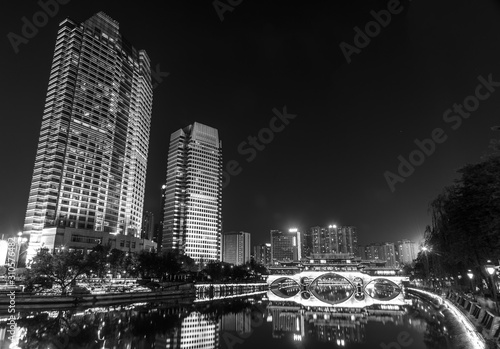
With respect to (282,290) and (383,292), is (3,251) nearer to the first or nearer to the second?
(383,292)

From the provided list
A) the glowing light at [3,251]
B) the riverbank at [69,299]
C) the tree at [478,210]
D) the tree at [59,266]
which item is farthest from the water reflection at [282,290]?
the glowing light at [3,251]

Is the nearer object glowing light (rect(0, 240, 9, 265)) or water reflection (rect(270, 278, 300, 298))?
glowing light (rect(0, 240, 9, 265))

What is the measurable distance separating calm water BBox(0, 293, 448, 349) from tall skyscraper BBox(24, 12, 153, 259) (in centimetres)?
7159

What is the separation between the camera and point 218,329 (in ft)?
152

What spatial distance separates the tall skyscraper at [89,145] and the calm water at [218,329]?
71.6 metres

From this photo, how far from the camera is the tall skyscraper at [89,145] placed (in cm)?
12031

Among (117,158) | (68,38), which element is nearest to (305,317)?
(117,158)

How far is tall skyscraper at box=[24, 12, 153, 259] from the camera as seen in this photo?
12031cm

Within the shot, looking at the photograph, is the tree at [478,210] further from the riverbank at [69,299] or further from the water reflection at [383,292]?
the water reflection at [383,292]

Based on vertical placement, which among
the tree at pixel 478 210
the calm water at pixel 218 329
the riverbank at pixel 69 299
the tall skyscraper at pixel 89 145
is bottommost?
the calm water at pixel 218 329

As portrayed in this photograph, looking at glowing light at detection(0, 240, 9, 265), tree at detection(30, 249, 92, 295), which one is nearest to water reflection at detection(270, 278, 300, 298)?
tree at detection(30, 249, 92, 295)

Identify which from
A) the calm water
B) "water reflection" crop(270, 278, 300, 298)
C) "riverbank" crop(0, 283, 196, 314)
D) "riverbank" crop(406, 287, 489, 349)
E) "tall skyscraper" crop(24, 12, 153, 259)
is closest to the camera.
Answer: "riverbank" crop(406, 287, 489, 349)

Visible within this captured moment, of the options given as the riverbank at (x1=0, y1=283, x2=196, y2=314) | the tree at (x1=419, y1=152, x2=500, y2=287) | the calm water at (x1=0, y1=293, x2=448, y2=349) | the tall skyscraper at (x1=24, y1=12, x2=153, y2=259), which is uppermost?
the tall skyscraper at (x1=24, y1=12, x2=153, y2=259)

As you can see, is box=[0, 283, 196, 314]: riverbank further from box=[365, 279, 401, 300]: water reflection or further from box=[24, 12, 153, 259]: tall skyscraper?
box=[365, 279, 401, 300]: water reflection
